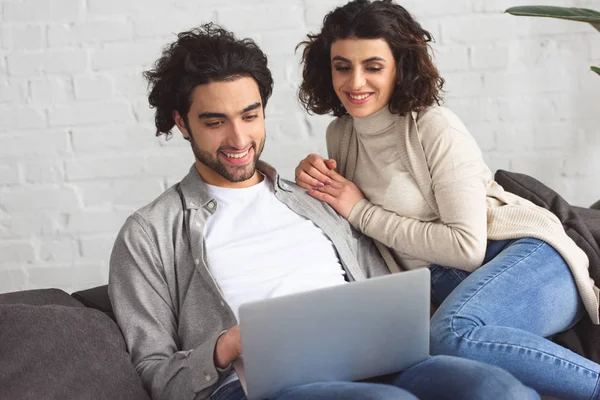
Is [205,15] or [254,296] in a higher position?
[205,15]

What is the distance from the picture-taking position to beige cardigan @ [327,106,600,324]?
72.7 inches

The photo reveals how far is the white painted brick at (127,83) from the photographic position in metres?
2.69

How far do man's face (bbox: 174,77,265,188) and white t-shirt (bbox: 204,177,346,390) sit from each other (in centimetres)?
7

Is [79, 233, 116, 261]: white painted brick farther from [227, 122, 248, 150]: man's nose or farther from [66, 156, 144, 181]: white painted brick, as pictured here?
[227, 122, 248, 150]: man's nose

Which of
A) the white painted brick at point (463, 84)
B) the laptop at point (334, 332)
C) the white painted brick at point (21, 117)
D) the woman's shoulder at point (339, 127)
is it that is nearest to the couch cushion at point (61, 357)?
the laptop at point (334, 332)

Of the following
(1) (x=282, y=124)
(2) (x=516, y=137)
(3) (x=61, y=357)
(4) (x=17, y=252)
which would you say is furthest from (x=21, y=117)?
(2) (x=516, y=137)

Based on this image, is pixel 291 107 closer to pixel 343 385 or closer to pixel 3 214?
pixel 3 214

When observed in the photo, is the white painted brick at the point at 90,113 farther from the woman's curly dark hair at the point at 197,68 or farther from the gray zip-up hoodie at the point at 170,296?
the gray zip-up hoodie at the point at 170,296

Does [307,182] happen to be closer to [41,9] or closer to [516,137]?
[516,137]

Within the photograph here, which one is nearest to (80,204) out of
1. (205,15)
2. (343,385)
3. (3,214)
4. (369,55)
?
(3,214)

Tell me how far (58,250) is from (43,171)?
27cm

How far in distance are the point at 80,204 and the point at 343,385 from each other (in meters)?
1.61

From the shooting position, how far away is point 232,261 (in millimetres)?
1792

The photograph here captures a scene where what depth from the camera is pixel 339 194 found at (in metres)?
1.99
